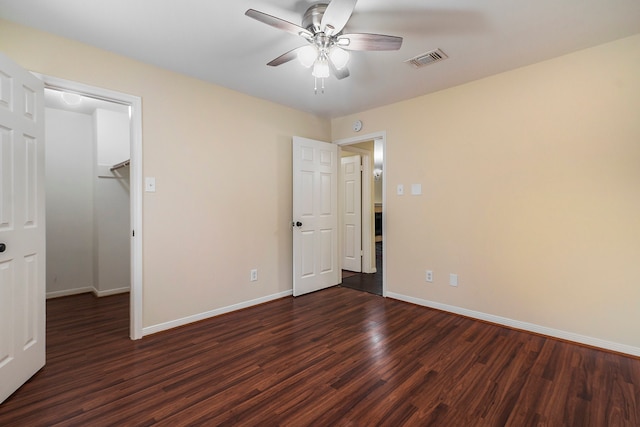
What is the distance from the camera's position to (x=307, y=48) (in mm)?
1956

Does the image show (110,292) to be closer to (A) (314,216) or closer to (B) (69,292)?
(B) (69,292)

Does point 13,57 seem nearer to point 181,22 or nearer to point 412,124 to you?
point 181,22

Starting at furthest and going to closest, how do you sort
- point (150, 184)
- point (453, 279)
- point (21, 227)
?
point (453, 279)
point (150, 184)
point (21, 227)

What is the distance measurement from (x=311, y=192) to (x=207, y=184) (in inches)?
53.6

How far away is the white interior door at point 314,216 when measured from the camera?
3713 millimetres

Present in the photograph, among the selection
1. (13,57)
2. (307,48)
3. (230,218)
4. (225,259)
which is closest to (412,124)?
(307,48)

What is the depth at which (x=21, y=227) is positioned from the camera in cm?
183

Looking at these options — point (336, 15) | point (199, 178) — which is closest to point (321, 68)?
point (336, 15)

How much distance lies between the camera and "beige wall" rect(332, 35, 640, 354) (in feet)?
7.41

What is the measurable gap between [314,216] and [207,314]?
1.74 meters

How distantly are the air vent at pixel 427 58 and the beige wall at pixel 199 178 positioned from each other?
5.70 feet

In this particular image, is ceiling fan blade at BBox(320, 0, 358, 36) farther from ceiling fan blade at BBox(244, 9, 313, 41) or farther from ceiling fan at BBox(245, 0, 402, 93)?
ceiling fan blade at BBox(244, 9, 313, 41)

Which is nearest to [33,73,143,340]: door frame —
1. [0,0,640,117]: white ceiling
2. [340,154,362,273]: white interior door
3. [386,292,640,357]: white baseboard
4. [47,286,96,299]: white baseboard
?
[0,0,640,117]: white ceiling

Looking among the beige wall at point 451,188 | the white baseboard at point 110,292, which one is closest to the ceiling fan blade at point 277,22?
the beige wall at point 451,188
